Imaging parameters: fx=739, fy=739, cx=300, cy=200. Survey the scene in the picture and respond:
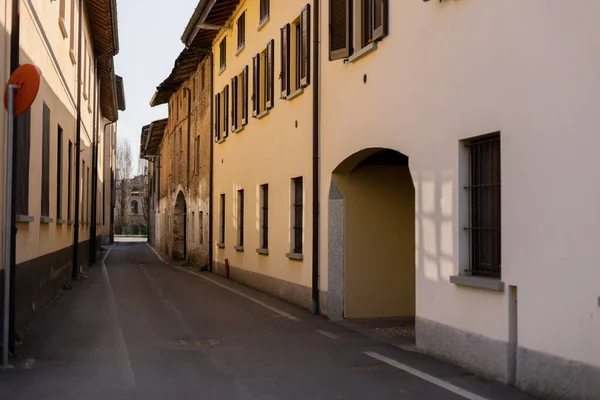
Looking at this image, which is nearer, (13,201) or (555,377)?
(555,377)

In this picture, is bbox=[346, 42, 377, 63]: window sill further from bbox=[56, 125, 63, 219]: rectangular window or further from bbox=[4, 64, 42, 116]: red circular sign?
bbox=[56, 125, 63, 219]: rectangular window

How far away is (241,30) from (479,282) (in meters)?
14.5

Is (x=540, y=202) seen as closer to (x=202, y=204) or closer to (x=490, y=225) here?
(x=490, y=225)

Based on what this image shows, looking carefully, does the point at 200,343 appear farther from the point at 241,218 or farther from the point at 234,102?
the point at 234,102

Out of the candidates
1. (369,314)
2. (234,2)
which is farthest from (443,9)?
(234,2)

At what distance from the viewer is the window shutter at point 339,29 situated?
465 inches

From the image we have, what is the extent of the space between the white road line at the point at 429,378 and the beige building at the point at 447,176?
1.73 feet

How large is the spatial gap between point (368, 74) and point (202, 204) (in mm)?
16479

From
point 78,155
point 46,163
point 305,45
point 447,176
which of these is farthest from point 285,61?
point 447,176

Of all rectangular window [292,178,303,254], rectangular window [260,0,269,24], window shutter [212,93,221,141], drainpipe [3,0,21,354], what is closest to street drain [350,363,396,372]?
drainpipe [3,0,21,354]

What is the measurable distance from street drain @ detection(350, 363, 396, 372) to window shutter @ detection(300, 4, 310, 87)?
703 cm

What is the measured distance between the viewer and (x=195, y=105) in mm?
29438

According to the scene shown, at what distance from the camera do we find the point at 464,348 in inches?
322

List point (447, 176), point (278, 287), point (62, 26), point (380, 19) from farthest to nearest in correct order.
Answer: point (278, 287) → point (62, 26) → point (380, 19) → point (447, 176)
